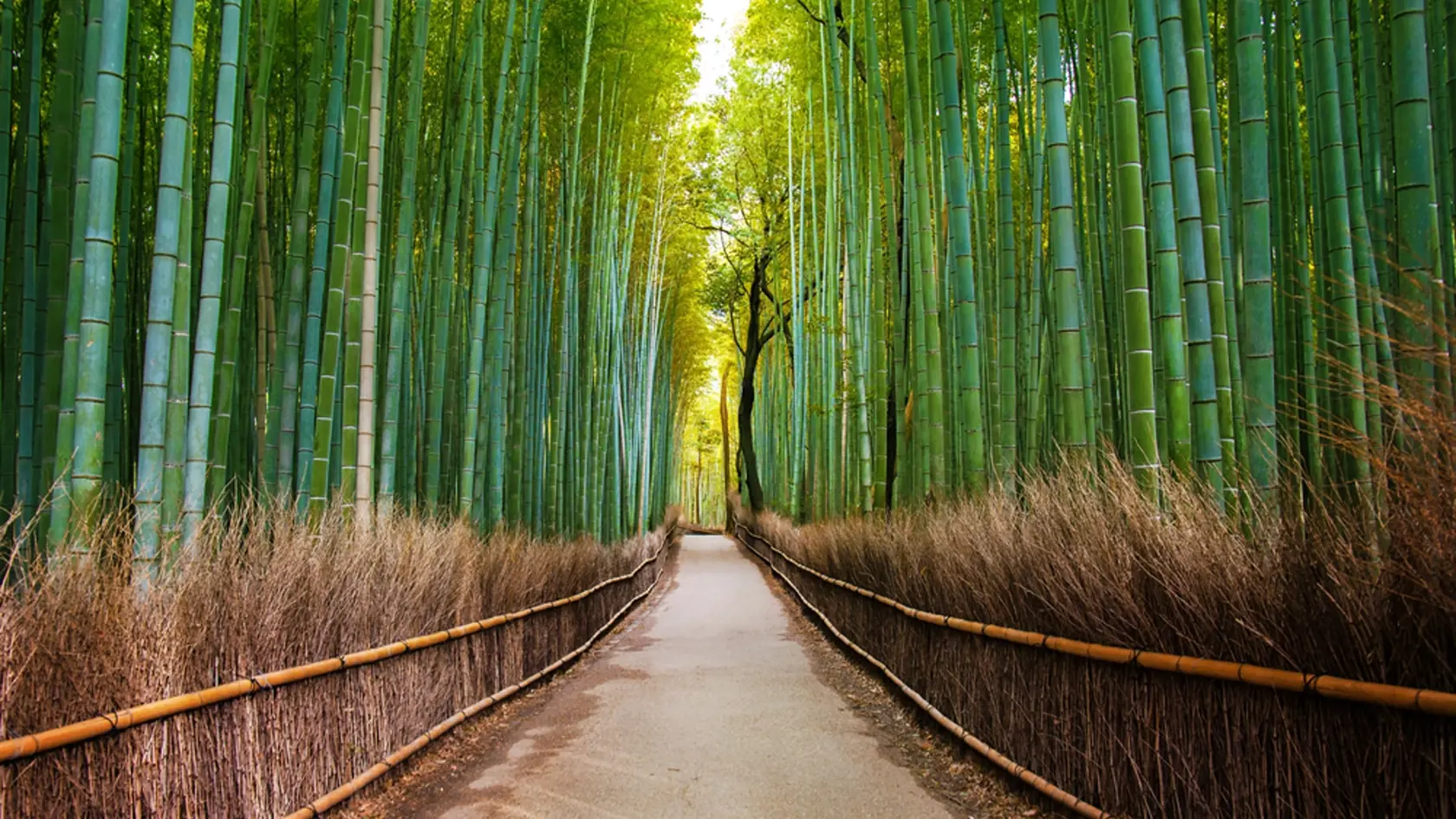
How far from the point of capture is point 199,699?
83.0 inches

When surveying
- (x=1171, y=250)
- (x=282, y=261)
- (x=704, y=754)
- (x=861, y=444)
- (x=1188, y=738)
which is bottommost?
(x=704, y=754)

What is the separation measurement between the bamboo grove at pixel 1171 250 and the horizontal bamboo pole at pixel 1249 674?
Answer: 0.95 feet

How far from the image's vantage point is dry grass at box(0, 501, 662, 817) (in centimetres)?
173

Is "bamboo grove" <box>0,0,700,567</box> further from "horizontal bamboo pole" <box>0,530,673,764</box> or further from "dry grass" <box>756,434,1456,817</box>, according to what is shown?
"dry grass" <box>756,434,1456,817</box>

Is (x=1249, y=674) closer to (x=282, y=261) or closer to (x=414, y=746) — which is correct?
(x=414, y=746)

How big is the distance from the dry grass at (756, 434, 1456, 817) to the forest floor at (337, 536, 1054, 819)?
0.30 m

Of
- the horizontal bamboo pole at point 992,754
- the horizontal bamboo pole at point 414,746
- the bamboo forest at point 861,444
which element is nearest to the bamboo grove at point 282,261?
the bamboo forest at point 861,444

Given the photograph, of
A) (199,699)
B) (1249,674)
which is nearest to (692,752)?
(199,699)

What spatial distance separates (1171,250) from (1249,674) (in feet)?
4.21

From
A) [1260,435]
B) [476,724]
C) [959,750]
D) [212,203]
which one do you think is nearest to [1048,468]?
[959,750]

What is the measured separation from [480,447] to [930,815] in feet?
11.5

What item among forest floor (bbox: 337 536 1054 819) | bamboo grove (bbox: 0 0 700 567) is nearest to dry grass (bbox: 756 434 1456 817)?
forest floor (bbox: 337 536 1054 819)

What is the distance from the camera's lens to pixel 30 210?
3533mm

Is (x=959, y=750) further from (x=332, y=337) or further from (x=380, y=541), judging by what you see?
(x=332, y=337)
